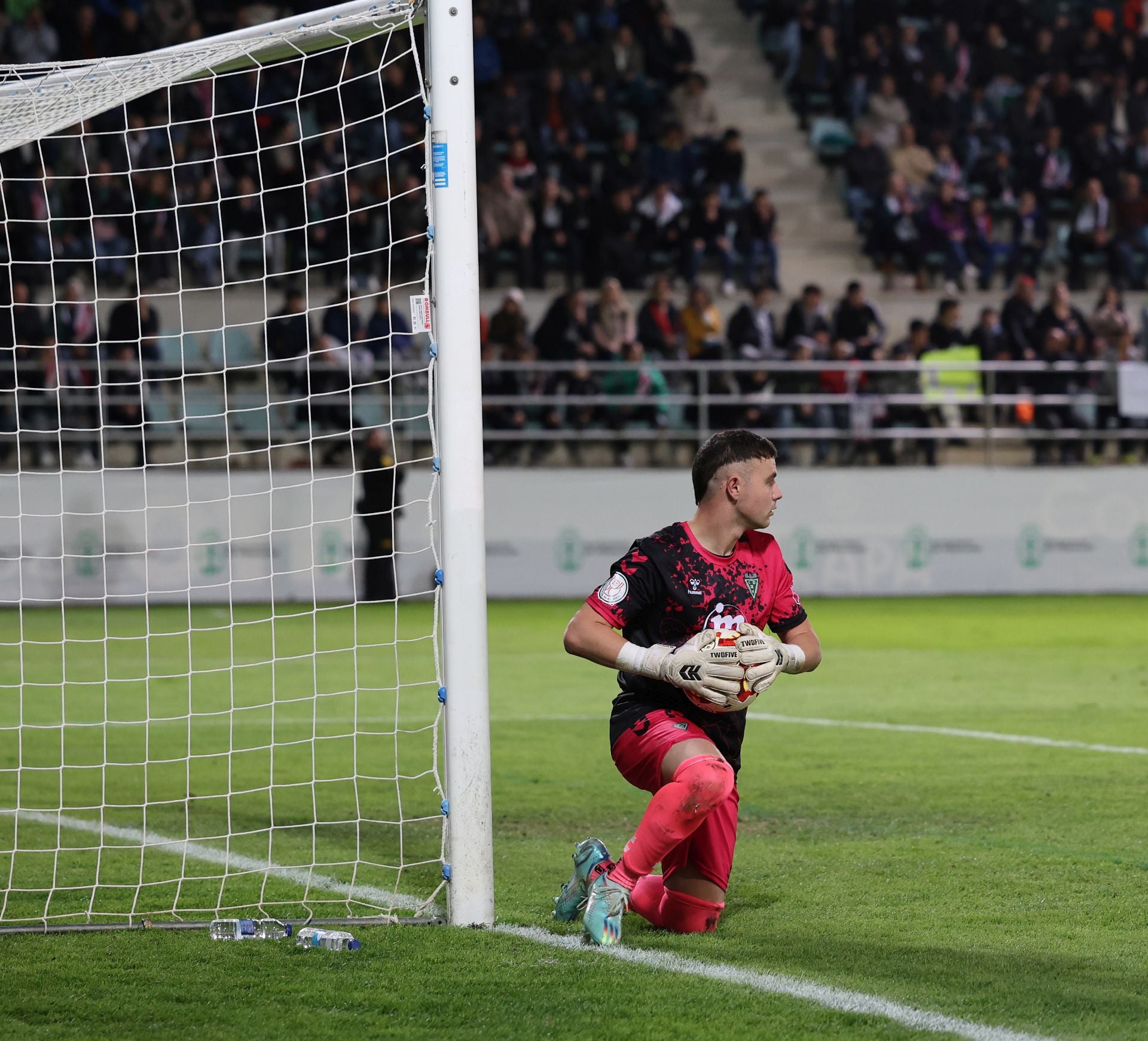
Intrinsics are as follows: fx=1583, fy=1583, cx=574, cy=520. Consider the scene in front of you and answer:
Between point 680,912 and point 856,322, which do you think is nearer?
point 680,912

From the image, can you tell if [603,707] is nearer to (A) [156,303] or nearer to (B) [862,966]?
(B) [862,966]

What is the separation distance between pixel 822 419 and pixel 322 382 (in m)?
6.01

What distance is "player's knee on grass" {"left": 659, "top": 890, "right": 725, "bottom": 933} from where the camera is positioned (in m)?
4.48

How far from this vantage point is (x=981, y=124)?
23.9 meters

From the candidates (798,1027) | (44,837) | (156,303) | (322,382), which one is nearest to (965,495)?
(322,382)

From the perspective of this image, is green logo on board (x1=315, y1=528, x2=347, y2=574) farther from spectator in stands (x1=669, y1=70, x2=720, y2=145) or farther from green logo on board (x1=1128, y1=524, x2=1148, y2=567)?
green logo on board (x1=1128, y1=524, x2=1148, y2=567)

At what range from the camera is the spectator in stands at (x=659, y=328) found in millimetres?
19531

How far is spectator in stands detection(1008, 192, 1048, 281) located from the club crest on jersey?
19.1 metres

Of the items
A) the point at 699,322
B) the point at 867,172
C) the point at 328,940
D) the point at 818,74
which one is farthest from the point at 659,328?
the point at 328,940

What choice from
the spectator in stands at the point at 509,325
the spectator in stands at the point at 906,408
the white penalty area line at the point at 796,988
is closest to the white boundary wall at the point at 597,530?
the spectator in stands at the point at 906,408

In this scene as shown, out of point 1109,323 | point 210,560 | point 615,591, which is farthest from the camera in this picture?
point 1109,323

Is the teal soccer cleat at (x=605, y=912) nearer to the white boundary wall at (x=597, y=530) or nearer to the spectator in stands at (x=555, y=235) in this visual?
the white boundary wall at (x=597, y=530)

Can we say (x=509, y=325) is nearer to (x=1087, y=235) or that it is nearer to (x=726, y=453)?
(x=1087, y=235)

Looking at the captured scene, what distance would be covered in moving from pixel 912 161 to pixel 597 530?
28.3 feet
